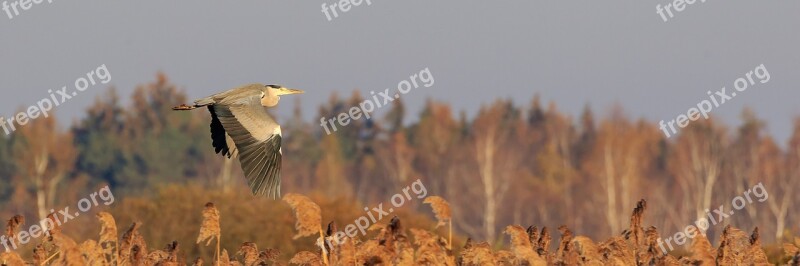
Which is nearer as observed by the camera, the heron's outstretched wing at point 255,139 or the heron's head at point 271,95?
the heron's outstretched wing at point 255,139

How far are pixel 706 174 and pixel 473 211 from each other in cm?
1047

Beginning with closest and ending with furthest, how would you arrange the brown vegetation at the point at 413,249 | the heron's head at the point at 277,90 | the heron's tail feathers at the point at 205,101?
the brown vegetation at the point at 413,249
the heron's tail feathers at the point at 205,101
the heron's head at the point at 277,90

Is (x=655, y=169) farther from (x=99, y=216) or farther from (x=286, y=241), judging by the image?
(x=99, y=216)

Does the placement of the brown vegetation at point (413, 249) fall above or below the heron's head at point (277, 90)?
below

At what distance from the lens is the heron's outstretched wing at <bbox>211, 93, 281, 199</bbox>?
12.2 metres

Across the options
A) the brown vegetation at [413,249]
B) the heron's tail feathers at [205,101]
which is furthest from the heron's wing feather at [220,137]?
the brown vegetation at [413,249]

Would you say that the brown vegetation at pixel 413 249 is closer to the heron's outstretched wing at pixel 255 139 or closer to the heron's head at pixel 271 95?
the heron's outstretched wing at pixel 255 139

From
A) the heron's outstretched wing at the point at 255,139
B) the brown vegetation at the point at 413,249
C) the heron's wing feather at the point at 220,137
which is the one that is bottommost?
the brown vegetation at the point at 413,249

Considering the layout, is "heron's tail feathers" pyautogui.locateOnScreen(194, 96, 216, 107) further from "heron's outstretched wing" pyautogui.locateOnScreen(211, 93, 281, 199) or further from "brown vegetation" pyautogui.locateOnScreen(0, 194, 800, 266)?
"brown vegetation" pyautogui.locateOnScreen(0, 194, 800, 266)

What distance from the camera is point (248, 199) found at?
32.7 meters

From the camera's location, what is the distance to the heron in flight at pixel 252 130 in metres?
12.3

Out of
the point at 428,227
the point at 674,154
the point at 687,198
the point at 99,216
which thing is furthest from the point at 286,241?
the point at 674,154

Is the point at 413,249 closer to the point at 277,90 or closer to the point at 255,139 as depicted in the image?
the point at 255,139

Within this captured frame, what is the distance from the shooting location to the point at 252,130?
41.7 feet
